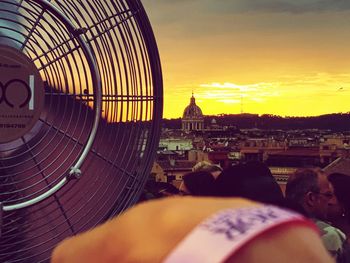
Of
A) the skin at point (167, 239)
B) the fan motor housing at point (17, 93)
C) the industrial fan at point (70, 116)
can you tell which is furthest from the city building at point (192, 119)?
the skin at point (167, 239)

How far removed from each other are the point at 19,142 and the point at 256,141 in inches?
1045

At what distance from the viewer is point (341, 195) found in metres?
1.98

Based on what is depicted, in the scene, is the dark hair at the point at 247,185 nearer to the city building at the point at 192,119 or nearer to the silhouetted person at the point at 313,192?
the silhouetted person at the point at 313,192

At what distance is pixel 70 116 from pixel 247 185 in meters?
0.68

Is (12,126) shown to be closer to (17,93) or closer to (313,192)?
(17,93)

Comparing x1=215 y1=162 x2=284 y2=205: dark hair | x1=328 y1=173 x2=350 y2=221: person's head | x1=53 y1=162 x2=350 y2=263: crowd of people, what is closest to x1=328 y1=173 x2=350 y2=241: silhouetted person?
x1=328 y1=173 x2=350 y2=221: person's head

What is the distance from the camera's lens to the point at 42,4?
1.27m

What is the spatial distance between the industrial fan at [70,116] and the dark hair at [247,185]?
46 cm

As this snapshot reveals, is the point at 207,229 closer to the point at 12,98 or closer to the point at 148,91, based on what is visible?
the point at 12,98

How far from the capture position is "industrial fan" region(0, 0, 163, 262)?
129cm

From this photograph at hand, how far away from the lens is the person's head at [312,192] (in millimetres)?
1769

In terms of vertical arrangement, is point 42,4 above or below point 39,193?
above

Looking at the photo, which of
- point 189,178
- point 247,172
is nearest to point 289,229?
point 247,172

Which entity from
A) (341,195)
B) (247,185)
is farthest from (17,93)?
(341,195)
